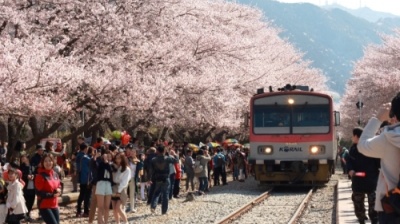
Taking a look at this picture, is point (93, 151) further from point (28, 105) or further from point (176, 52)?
point (176, 52)

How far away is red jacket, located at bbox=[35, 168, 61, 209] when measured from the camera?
948 centimetres

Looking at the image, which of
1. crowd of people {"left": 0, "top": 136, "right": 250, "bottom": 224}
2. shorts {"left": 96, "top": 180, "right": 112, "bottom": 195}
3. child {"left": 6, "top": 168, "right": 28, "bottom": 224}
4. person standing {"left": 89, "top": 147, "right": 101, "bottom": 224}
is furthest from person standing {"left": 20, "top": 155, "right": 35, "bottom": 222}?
child {"left": 6, "top": 168, "right": 28, "bottom": 224}

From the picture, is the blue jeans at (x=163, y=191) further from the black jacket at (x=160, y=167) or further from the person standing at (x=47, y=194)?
the person standing at (x=47, y=194)

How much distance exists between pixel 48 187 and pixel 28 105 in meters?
7.08

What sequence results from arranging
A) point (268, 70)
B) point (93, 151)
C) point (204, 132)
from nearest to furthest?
point (93, 151) < point (268, 70) < point (204, 132)

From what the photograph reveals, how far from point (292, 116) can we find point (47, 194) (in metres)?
12.6

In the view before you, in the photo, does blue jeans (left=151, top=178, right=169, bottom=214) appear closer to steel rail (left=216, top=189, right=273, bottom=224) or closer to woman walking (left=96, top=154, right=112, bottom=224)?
→ steel rail (left=216, top=189, right=273, bottom=224)

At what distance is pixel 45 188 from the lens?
9.55 m

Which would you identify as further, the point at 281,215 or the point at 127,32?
the point at 127,32

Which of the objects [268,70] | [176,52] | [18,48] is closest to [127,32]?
[176,52]

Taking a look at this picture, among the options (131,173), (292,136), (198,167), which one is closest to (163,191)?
(131,173)

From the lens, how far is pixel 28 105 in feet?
53.5

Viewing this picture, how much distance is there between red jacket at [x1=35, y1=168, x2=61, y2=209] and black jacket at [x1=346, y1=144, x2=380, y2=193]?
13.0ft

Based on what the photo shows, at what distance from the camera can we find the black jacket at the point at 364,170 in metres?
9.51
